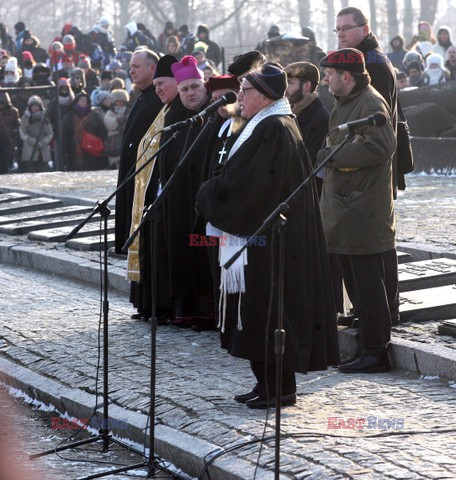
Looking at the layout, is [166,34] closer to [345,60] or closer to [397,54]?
[397,54]

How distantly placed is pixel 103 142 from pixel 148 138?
1381cm

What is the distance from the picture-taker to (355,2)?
249 feet

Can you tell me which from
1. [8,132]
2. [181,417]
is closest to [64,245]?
[181,417]

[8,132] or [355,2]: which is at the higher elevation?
[355,2]

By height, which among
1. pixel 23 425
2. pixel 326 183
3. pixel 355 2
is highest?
pixel 355 2

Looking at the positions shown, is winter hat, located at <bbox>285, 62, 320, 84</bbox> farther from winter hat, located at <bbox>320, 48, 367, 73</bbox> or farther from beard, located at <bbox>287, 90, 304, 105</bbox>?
winter hat, located at <bbox>320, 48, 367, 73</bbox>

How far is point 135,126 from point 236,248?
329 centimetres

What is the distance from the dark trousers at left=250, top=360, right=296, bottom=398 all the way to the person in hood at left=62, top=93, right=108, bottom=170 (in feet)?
52.7

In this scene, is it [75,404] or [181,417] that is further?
[75,404]

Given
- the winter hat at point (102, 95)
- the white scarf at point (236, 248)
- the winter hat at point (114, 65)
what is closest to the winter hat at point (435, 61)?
the winter hat at point (102, 95)

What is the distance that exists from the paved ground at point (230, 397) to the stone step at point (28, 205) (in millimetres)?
6168

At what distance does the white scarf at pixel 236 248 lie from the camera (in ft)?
23.1

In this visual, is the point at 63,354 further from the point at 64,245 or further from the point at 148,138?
the point at 64,245

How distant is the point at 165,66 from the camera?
9.53 meters
